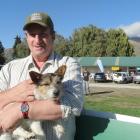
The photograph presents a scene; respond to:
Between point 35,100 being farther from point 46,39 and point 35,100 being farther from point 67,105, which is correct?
point 46,39

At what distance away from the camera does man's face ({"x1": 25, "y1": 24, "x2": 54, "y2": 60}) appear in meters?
5.31

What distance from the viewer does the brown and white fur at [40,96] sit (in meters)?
4.87

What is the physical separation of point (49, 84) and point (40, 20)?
0.75m

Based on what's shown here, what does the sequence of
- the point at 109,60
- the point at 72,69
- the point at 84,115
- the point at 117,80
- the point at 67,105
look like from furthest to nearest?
the point at 109,60 → the point at 117,80 → the point at 84,115 → the point at 72,69 → the point at 67,105

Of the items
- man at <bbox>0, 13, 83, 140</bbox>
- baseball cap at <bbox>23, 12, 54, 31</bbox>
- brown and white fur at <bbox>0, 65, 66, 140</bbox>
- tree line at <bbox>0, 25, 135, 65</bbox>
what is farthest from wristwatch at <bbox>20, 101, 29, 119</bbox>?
tree line at <bbox>0, 25, 135, 65</bbox>

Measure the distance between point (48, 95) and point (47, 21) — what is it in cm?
91

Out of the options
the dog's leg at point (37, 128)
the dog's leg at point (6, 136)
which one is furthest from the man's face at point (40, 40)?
the dog's leg at point (6, 136)

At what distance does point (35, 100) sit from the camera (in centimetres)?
492

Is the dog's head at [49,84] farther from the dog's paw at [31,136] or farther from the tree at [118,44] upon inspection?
the tree at [118,44]

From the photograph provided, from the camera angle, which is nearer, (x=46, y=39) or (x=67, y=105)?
(x=67, y=105)

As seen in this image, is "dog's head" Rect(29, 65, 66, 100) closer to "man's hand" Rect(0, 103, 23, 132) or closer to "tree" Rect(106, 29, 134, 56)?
"man's hand" Rect(0, 103, 23, 132)

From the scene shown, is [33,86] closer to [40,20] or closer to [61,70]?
[61,70]

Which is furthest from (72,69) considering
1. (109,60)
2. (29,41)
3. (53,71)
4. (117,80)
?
(109,60)

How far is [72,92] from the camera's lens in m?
4.91
